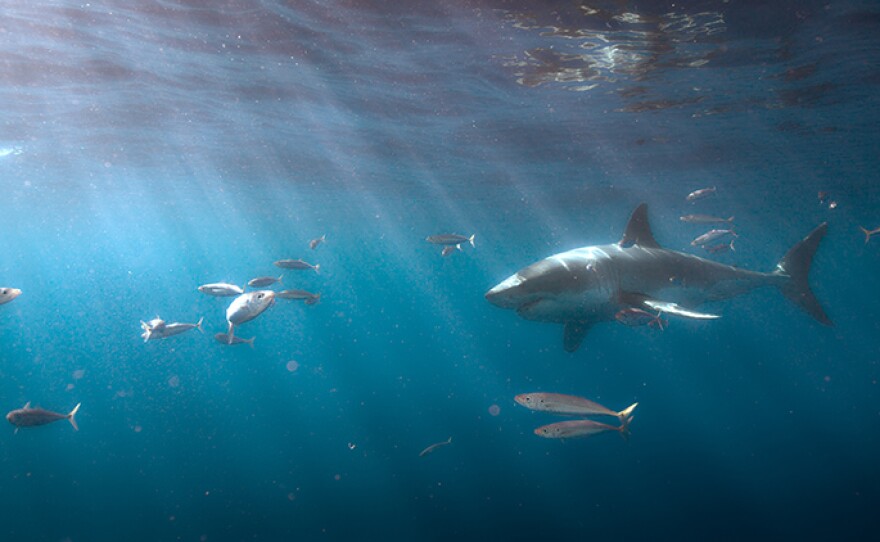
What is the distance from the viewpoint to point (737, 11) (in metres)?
9.70

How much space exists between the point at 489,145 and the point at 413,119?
4.22m

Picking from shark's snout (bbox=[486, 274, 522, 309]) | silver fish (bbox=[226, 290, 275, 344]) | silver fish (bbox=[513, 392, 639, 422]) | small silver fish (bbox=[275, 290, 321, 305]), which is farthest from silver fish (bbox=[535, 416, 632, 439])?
small silver fish (bbox=[275, 290, 321, 305])

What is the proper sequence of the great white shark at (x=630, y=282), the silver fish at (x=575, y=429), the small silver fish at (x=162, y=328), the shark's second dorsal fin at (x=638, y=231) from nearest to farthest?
the silver fish at (x=575, y=429) < the great white shark at (x=630, y=282) < the shark's second dorsal fin at (x=638, y=231) < the small silver fish at (x=162, y=328)

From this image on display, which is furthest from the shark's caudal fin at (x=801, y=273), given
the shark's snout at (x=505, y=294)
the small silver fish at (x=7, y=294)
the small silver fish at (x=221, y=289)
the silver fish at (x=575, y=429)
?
the small silver fish at (x=7, y=294)

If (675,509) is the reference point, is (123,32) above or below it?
above

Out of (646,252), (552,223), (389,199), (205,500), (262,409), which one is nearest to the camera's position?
(646,252)

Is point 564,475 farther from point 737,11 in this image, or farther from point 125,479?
point 125,479

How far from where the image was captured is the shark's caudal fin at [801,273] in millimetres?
9578

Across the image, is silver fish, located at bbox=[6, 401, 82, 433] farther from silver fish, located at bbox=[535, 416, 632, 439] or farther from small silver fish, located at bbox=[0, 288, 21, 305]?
silver fish, located at bbox=[535, 416, 632, 439]

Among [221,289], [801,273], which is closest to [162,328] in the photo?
[221,289]

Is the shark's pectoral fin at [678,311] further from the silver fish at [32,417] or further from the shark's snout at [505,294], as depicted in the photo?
the silver fish at [32,417]

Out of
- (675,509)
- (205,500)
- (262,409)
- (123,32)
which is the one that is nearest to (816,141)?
(675,509)

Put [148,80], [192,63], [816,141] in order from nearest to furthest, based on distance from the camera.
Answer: [192,63] → [148,80] → [816,141]

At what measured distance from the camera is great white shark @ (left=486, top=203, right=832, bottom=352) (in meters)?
6.21
